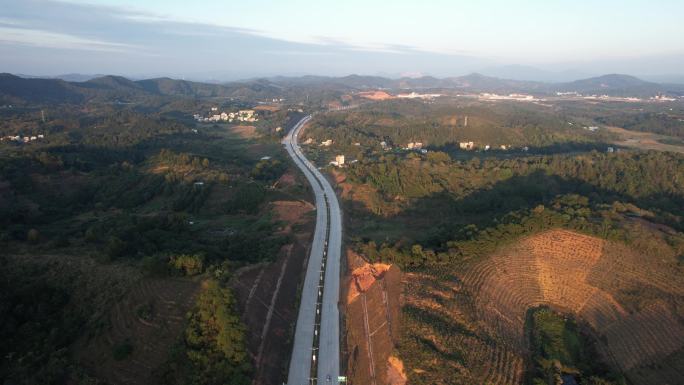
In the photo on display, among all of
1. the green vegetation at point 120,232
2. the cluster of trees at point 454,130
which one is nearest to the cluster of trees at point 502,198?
the green vegetation at point 120,232

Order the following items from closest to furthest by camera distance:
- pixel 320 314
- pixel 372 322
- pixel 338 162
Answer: pixel 372 322 → pixel 320 314 → pixel 338 162

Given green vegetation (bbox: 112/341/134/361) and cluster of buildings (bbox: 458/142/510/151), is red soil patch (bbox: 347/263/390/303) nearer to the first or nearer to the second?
green vegetation (bbox: 112/341/134/361)

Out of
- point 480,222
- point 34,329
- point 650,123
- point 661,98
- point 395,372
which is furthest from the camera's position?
point 661,98

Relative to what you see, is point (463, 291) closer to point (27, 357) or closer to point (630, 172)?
point (27, 357)

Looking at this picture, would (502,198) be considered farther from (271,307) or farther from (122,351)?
(122,351)

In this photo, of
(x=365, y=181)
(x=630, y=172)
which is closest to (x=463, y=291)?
(x=365, y=181)

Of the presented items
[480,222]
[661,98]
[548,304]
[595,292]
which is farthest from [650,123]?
[548,304]

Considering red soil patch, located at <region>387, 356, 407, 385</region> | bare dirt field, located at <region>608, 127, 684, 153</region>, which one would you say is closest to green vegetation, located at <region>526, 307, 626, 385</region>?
red soil patch, located at <region>387, 356, 407, 385</region>
